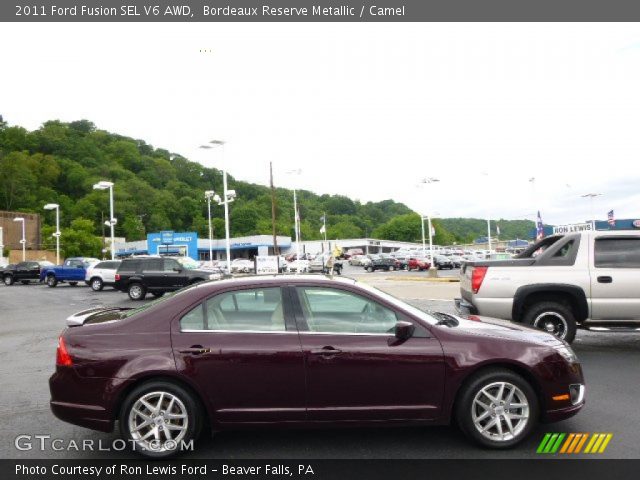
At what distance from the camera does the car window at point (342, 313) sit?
462cm

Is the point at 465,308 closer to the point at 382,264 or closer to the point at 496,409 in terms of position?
the point at 496,409

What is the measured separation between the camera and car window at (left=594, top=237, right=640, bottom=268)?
8.39m

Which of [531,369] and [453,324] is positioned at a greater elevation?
[453,324]

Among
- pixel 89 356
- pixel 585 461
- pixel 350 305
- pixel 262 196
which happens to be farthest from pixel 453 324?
pixel 262 196

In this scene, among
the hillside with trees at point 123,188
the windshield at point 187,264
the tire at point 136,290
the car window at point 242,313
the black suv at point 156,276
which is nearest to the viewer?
the car window at point 242,313

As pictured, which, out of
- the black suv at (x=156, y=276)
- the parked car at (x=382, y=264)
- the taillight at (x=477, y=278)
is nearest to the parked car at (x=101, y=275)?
the black suv at (x=156, y=276)

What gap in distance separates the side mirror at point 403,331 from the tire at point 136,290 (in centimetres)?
1880

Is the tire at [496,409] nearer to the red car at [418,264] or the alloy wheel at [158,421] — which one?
the alloy wheel at [158,421]

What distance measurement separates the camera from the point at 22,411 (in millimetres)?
5938

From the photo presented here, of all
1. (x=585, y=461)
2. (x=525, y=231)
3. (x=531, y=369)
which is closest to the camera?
(x=585, y=461)

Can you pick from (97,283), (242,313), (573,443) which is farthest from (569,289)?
(97,283)

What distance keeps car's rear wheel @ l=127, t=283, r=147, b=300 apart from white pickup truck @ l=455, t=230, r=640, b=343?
53.3 ft

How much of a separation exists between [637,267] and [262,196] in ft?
406

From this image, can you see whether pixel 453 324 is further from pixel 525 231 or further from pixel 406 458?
pixel 525 231
